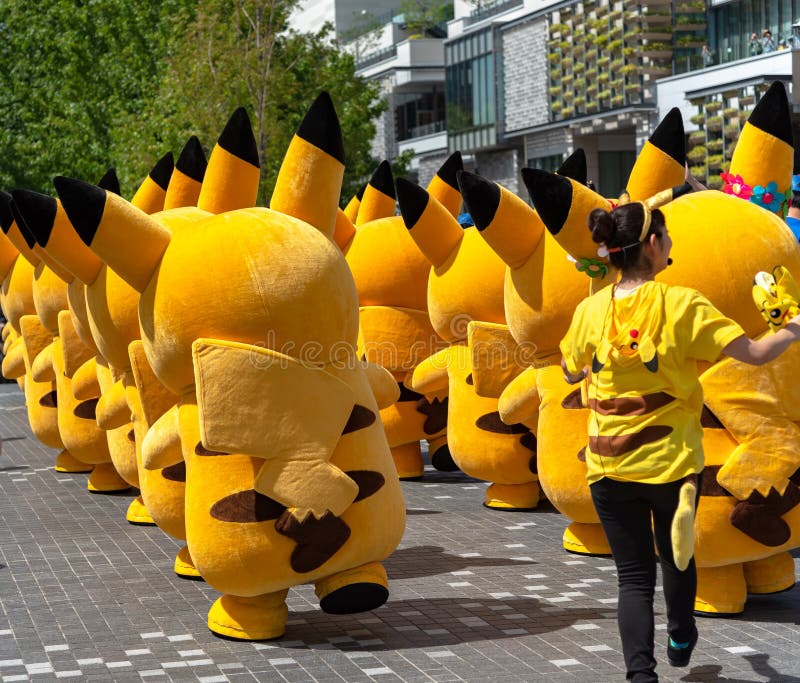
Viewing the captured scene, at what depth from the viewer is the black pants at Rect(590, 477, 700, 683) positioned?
16.2ft

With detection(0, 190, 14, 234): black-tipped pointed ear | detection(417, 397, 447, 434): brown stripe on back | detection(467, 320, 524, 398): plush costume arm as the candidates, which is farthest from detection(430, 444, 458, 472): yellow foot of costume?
detection(0, 190, 14, 234): black-tipped pointed ear

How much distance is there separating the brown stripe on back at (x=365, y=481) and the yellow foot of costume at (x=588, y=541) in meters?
2.15

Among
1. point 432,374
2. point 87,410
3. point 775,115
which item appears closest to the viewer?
point 775,115

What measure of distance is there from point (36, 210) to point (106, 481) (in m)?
4.49

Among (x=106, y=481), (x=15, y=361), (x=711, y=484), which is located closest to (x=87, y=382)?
(x=106, y=481)

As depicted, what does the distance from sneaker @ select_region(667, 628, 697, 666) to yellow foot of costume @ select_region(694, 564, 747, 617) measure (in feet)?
3.76

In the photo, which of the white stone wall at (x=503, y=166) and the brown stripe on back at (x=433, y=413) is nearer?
the brown stripe on back at (x=433, y=413)

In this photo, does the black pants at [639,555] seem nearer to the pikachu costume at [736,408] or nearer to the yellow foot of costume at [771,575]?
the pikachu costume at [736,408]

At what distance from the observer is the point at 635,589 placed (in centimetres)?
498

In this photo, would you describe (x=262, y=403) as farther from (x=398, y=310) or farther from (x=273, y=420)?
(x=398, y=310)

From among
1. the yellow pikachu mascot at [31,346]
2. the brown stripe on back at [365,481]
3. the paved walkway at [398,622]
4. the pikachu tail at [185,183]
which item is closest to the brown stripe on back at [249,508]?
the brown stripe on back at [365,481]

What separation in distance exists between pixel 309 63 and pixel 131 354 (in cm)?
1819

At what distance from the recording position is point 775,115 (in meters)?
6.75

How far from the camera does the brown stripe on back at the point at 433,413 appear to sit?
10.6 metres
